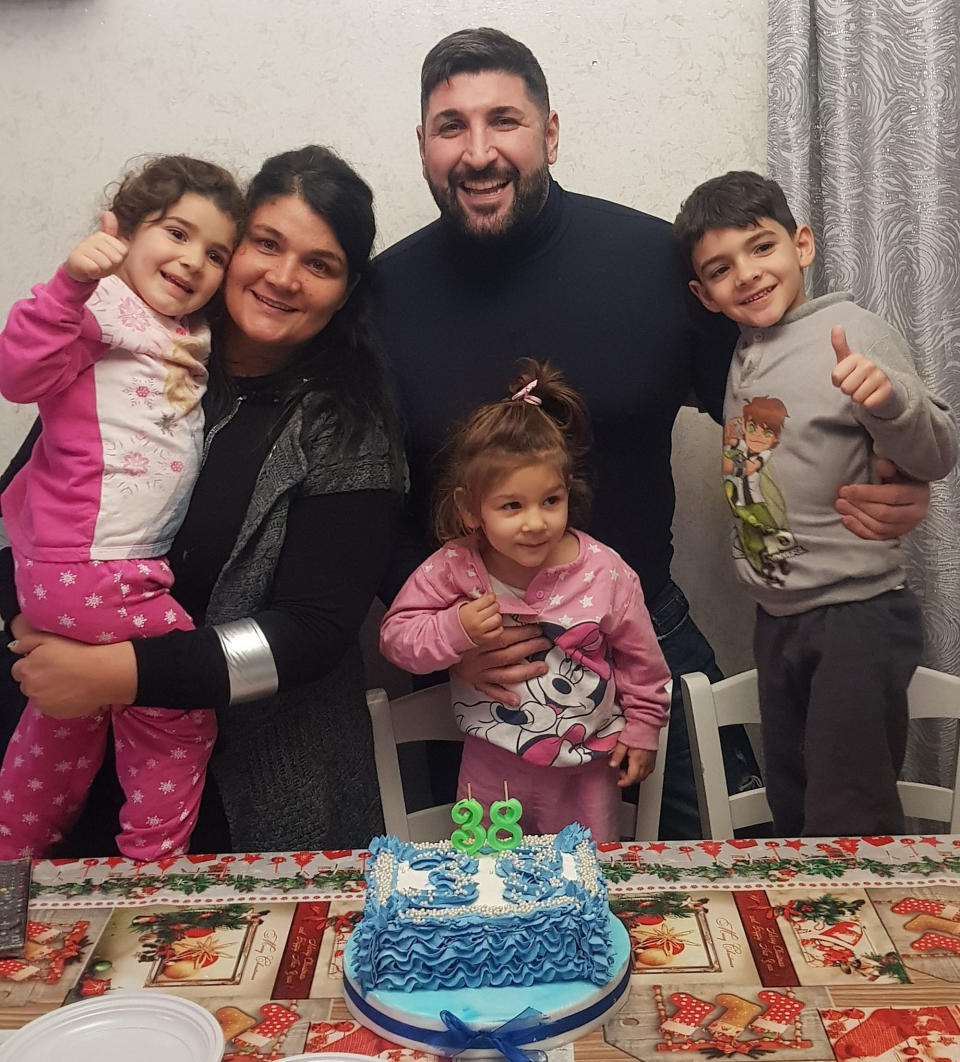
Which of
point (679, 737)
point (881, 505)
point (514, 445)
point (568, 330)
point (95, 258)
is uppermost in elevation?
point (95, 258)

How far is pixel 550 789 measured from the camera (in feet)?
5.55

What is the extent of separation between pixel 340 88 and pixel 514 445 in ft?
3.11

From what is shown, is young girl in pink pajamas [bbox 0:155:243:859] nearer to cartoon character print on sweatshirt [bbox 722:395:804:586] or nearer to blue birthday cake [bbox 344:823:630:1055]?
blue birthday cake [bbox 344:823:630:1055]

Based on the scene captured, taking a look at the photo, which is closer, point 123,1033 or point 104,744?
point 123,1033

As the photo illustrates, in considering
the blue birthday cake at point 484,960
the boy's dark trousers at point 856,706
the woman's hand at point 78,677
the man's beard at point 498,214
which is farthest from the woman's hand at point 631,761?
the man's beard at point 498,214

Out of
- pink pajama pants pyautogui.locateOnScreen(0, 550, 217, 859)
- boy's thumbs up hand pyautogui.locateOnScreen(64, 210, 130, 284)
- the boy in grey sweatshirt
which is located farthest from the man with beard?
boy's thumbs up hand pyautogui.locateOnScreen(64, 210, 130, 284)

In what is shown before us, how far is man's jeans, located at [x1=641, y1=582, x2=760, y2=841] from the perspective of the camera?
1968 mm

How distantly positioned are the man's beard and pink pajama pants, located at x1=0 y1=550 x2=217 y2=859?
0.76 meters

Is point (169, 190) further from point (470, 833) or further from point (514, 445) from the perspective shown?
point (470, 833)

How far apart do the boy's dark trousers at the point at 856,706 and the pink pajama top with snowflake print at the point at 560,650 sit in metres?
0.27

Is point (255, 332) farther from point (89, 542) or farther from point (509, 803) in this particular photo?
point (509, 803)

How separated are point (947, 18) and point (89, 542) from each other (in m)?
1.76

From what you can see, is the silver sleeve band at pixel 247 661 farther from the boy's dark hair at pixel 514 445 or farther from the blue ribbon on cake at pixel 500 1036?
the blue ribbon on cake at pixel 500 1036

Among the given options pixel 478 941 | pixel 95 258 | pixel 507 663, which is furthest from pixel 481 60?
pixel 478 941
